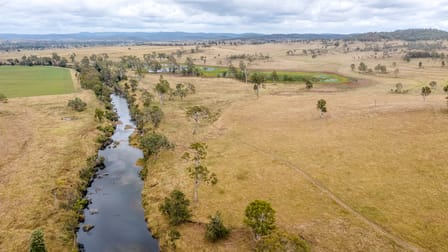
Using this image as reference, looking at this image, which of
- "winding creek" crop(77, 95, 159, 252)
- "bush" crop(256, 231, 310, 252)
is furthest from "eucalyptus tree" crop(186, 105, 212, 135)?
"bush" crop(256, 231, 310, 252)

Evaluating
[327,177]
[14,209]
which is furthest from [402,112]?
[14,209]

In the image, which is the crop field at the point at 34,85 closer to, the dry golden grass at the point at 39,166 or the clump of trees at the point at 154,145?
the dry golden grass at the point at 39,166

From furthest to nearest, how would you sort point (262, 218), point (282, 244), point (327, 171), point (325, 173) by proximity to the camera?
point (327, 171), point (325, 173), point (262, 218), point (282, 244)

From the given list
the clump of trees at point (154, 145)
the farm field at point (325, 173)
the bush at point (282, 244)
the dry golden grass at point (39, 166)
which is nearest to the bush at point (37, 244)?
the dry golden grass at point (39, 166)

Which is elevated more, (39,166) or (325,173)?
(325,173)

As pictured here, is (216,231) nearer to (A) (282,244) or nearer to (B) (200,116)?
(A) (282,244)

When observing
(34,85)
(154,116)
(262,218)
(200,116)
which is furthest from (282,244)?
(34,85)

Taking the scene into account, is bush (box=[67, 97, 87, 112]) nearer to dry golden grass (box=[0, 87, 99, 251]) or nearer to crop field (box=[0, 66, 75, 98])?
dry golden grass (box=[0, 87, 99, 251])
